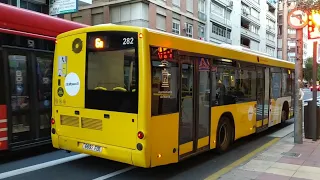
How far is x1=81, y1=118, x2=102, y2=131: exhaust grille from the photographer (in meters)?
6.05

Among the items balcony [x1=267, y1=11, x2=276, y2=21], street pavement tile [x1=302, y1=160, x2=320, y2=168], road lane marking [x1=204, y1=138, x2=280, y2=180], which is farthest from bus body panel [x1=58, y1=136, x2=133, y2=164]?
balcony [x1=267, y1=11, x2=276, y2=21]

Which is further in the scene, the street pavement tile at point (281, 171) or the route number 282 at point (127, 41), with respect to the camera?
the street pavement tile at point (281, 171)

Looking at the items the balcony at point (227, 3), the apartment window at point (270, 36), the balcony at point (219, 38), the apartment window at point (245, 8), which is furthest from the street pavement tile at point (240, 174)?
the apartment window at point (270, 36)

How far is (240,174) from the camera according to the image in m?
6.21

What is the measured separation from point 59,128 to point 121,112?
1.71 meters

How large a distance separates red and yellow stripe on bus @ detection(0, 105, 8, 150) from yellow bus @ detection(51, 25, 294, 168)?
0.99 metres

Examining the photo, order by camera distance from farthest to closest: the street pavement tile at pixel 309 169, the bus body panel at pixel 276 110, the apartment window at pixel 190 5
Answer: the apartment window at pixel 190 5, the bus body panel at pixel 276 110, the street pavement tile at pixel 309 169

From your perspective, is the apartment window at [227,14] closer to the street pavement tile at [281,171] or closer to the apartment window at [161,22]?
the apartment window at [161,22]

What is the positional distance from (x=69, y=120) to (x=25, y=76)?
1.71 metres

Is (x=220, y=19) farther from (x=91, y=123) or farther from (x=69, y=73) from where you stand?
(x=91, y=123)

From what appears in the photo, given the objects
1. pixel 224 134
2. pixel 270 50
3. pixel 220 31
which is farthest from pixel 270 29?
pixel 224 134

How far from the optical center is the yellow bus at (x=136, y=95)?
18.2 ft

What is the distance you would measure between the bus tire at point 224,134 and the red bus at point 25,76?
161 inches

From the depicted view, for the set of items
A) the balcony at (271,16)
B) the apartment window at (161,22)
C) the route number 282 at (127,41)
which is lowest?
the route number 282 at (127,41)
